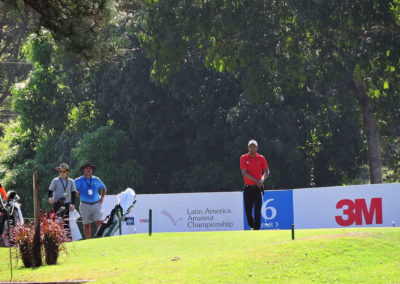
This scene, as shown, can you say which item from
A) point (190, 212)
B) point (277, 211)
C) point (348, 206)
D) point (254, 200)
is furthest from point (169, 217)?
point (254, 200)

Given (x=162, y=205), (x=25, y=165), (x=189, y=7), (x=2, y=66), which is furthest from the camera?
(x=2, y=66)

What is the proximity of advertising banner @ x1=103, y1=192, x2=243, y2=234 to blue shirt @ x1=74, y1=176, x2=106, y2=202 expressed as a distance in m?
4.20

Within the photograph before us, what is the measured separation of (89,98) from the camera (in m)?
39.9

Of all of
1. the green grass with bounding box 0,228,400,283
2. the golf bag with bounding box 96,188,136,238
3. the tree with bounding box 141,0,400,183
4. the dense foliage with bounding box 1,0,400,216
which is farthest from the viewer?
the dense foliage with bounding box 1,0,400,216

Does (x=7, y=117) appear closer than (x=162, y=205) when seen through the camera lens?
No

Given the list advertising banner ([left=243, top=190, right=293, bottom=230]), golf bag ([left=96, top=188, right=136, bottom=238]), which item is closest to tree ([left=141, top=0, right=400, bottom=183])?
advertising banner ([left=243, top=190, right=293, bottom=230])

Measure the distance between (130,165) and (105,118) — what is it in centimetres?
372

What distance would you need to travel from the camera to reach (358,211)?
20281mm

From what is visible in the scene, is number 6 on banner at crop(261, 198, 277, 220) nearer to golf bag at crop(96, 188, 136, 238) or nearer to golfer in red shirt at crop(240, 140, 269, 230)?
golf bag at crop(96, 188, 136, 238)

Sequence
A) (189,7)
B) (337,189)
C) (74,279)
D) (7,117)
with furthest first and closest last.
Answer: (7,117)
(189,7)
(337,189)
(74,279)

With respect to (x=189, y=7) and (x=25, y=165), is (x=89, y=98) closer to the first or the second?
(x=25, y=165)

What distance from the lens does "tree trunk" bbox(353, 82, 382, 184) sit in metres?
34.0

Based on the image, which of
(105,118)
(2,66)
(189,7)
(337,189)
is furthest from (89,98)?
(337,189)

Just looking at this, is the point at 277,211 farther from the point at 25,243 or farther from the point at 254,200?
the point at 25,243
